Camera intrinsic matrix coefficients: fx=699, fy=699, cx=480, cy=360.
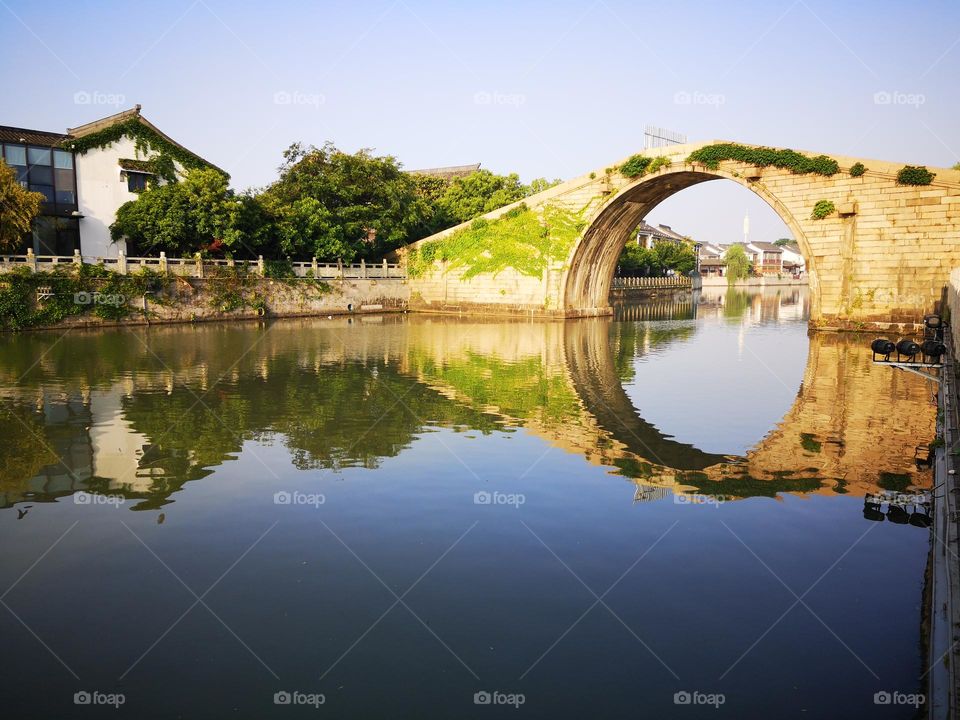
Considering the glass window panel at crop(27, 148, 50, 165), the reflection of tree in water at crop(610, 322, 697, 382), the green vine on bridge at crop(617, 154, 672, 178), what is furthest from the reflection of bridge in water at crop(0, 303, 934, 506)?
the glass window panel at crop(27, 148, 50, 165)

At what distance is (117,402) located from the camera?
13812 millimetres

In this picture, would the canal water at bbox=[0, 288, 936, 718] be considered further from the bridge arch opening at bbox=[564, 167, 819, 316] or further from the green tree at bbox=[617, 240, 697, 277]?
the green tree at bbox=[617, 240, 697, 277]

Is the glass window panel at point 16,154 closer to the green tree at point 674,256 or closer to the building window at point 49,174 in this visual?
the building window at point 49,174

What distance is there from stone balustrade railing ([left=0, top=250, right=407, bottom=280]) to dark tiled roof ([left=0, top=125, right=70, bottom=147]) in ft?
21.4

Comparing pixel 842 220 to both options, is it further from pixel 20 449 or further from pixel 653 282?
pixel 653 282

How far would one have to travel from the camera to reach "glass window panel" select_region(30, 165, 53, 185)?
119 ft

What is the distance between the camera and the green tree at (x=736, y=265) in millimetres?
108125

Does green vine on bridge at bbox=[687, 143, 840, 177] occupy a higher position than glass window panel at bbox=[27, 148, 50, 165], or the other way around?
glass window panel at bbox=[27, 148, 50, 165]

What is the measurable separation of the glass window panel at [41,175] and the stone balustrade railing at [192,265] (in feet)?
15.9

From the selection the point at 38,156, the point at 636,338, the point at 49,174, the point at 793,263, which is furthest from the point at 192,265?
the point at 793,263

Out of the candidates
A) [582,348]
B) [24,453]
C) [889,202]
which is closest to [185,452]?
[24,453]

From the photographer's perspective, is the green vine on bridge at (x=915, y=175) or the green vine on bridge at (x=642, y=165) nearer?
the green vine on bridge at (x=915, y=175)

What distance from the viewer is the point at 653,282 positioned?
78.6 meters

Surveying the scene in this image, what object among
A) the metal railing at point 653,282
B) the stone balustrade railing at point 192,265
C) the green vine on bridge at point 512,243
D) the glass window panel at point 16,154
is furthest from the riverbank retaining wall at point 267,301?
the metal railing at point 653,282
